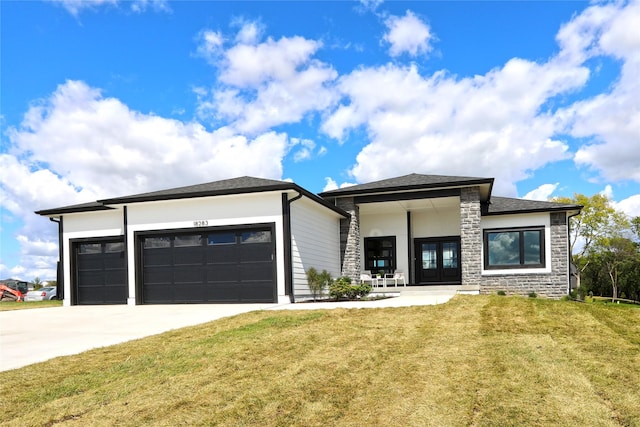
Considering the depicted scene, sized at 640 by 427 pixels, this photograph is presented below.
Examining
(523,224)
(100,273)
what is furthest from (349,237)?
(100,273)

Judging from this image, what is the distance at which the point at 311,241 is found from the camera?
1507cm

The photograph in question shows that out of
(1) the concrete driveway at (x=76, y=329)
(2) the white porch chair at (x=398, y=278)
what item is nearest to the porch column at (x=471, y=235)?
(2) the white porch chair at (x=398, y=278)

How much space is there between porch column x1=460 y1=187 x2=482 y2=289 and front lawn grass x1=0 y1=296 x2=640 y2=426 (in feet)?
25.5

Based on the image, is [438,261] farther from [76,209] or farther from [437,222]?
[76,209]

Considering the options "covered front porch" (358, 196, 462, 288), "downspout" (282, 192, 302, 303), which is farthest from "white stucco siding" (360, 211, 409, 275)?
"downspout" (282, 192, 302, 303)

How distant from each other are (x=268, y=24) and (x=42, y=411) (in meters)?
11.6

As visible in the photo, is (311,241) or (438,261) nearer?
(311,241)

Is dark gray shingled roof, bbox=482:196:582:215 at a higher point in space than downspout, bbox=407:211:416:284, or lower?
higher

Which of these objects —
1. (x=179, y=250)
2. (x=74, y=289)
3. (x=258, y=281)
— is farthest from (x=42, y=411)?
(x=74, y=289)

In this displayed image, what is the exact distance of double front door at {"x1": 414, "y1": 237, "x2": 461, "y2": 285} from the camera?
765 inches

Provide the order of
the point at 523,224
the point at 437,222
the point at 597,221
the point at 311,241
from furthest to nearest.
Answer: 1. the point at 597,221
2. the point at 437,222
3. the point at 523,224
4. the point at 311,241

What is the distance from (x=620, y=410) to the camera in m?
4.09

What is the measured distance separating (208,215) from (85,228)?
206 inches

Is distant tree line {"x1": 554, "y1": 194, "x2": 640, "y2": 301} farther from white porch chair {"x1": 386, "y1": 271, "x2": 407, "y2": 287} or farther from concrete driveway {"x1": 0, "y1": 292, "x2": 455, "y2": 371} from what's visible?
concrete driveway {"x1": 0, "y1": 292, "x2": 455, "y2": 371}
